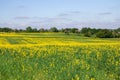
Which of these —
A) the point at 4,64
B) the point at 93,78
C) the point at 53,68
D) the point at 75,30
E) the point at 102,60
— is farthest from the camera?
the point at 75,30

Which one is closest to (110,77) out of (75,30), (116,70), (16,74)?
(116,70)

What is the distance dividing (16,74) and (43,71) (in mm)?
816

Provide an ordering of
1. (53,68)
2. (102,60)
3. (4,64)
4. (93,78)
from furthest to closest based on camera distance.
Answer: (102,60), (4,64), (53,68), (93,78)

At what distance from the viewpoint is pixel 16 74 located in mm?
9922

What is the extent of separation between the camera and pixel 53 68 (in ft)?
34.5

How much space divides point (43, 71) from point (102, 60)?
3504 millimetres

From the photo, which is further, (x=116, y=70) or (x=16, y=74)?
(x=116, y=70)

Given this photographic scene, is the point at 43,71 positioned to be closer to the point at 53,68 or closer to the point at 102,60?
the point at 53,68

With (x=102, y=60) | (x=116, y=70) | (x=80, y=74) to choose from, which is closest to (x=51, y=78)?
(x=80, y=74)

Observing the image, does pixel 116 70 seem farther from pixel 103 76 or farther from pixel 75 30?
pixel 75 30

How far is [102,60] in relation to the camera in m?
12.8

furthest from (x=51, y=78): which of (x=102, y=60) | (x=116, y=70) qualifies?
(x=102, y=60)

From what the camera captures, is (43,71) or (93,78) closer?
(93,78)

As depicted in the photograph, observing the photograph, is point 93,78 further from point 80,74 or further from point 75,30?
point 75,30
